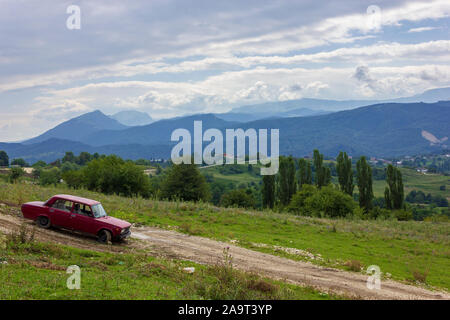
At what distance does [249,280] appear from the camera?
469 inches

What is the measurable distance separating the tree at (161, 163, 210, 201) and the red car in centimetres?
3175

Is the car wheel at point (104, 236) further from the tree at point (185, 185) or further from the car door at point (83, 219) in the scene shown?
the tree at point (185, 185)

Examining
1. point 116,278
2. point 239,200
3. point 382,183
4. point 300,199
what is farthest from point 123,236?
point 382,183

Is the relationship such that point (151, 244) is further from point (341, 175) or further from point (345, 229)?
point (341, 175)

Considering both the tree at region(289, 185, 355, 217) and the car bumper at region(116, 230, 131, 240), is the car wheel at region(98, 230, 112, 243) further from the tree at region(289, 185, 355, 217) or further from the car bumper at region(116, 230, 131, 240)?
the tree at region(289, 185, 355, 217)

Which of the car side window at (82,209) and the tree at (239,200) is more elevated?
the car side window at (82,209)

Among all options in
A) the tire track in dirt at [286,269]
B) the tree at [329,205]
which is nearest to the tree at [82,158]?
the tree at [329,205]

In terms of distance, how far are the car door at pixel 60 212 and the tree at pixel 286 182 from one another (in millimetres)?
61238

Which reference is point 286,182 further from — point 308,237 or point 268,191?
point 308,237

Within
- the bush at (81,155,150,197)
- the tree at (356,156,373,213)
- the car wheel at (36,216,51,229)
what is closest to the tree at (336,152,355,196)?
the tree at (356,156,373,213)

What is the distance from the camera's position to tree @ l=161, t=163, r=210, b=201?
1957 inches

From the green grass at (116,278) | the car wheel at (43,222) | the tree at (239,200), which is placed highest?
the car wheel at (43,222)

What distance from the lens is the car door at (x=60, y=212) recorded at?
17281 millimetres
